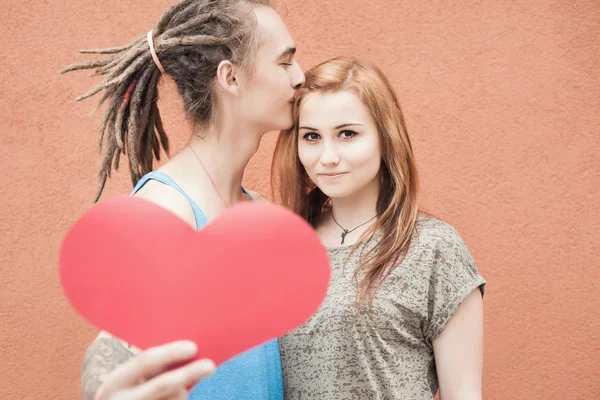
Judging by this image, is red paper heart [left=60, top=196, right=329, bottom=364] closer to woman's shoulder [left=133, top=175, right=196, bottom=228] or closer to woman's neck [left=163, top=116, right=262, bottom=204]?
woman's shoulder [left=133, top=175, right=196, bottom=228]

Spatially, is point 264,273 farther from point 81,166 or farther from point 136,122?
point 81,166

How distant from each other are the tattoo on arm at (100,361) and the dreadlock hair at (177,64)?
689mm

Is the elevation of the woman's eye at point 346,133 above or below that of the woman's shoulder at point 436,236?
above

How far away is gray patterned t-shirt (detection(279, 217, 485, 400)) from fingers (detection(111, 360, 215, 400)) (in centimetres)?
73

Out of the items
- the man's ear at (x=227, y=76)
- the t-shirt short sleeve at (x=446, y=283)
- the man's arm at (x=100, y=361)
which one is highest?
the man's ear at (x=227, y=76)

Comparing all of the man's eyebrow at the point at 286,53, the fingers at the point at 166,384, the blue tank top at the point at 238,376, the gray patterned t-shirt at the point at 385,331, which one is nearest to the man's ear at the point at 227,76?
the man's eyebrow at the point at 286,53

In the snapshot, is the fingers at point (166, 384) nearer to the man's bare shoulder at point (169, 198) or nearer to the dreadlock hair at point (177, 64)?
the man's bare shoulder at point (169, 198)

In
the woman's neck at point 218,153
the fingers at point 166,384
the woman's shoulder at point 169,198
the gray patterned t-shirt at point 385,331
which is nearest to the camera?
the fingers at point 166,384

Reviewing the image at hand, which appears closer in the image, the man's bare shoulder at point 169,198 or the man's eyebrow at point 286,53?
the man's bare shoulder at point 169,198

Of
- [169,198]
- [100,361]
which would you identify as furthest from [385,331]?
[100,361]

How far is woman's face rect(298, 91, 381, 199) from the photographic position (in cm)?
168

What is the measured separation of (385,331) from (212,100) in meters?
0.72

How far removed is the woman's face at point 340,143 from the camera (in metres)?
1.68

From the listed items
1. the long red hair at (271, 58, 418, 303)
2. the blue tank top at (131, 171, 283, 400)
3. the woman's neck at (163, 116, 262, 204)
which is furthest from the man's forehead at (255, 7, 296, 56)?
the blue tank top at (131, 171, 283, 400)
